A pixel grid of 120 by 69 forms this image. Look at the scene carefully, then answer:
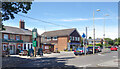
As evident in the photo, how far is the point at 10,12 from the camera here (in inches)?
539

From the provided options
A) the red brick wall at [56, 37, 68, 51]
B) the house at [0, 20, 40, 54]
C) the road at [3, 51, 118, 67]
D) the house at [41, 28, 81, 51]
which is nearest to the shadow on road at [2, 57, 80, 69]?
the road at [3, 51, 118, 67]

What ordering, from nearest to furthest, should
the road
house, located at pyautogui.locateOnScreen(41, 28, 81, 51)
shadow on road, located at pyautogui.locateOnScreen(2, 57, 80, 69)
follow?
shadow on road, located at pyautogui.locateOnScreen(2, 57, 80, 69) → the road → house, located at pyautogui.locateOnScreen(41, 28, 81, 51)

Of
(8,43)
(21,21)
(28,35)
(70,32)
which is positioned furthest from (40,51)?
(70,32)

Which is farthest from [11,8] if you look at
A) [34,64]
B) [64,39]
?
[64,39]

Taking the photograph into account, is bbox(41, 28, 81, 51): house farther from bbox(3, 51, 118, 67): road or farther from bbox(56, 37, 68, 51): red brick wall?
bbox(3, 51, 118, 67): road

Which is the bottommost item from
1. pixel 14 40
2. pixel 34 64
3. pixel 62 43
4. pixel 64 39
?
pixel 34 64

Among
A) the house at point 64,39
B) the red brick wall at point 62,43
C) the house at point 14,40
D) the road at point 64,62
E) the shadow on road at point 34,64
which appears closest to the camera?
the shadow on road at point 34,64

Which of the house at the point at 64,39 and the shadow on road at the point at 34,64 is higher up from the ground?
the house at the point at 64,39

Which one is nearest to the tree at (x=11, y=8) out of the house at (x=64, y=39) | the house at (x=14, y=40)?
the house at (x=14, y=40)

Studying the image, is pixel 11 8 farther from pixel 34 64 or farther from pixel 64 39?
pixel 64 39

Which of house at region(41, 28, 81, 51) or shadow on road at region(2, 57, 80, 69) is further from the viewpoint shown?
house at region(41, 28, 81, 51)

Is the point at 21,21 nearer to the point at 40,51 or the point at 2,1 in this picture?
the point at 40,51

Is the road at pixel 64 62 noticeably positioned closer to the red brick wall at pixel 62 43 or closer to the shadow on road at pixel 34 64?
the shadow on road at pixel 34 64

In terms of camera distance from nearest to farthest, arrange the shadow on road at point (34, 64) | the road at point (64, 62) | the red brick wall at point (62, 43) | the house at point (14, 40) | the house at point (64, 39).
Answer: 1. the shadow on road at point (34, 64)
2. the road at point (64, 62)
3. the house at point (14, 40)
4. the house at point (64, 39)
5. the red brick wall at point (62, 43)
